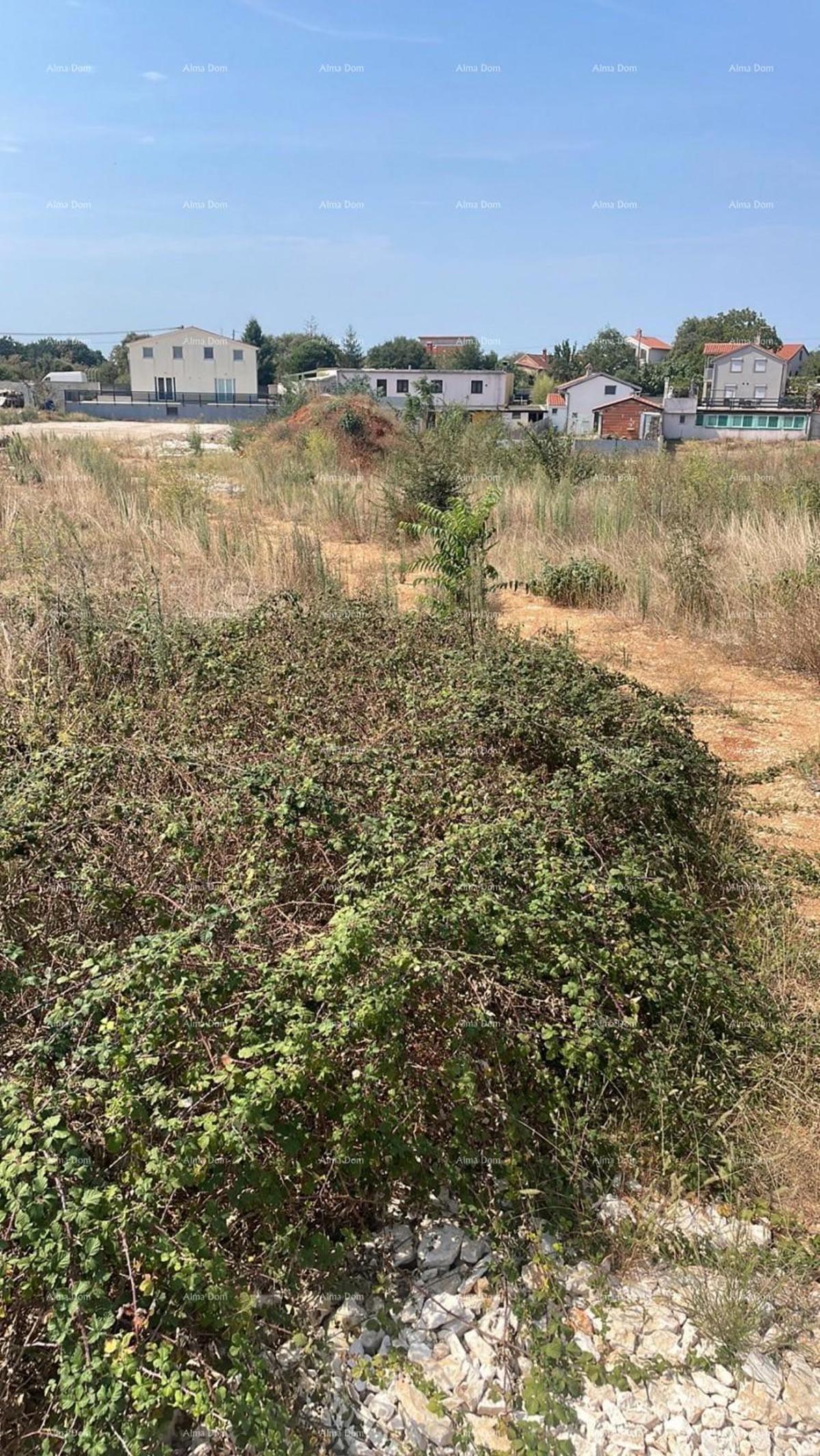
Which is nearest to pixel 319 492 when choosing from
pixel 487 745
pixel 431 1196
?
pixel 487 745

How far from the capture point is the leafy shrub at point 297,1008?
1.72 meters

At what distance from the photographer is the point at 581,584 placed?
8328 millimetres

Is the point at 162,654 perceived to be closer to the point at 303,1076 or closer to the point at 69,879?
the point at 69,879

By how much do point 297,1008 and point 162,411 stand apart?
5456 centimetres

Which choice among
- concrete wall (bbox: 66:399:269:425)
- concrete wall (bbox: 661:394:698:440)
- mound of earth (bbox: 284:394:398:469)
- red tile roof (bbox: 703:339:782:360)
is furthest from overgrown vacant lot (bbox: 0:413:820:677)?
red tile roof (bbox: 703:339:782:360)

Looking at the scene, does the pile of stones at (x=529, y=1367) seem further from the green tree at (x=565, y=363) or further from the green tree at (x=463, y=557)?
the green tree at (x=565, y=363)

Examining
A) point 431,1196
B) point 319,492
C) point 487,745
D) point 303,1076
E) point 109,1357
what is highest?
point 319,492

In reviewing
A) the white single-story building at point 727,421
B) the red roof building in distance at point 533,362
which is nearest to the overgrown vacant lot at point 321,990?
the white single-story building at point 727,421

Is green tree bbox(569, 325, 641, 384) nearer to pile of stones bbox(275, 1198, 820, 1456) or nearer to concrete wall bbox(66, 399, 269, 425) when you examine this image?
concrete wall bbox(66, 399, 269, 425)

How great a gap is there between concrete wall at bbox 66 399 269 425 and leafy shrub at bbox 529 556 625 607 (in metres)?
43.4

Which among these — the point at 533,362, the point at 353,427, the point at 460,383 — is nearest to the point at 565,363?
the point at 533,362

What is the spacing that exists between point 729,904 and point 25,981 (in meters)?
2.45

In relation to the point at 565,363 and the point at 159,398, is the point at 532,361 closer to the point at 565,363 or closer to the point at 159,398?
the point at 565,363

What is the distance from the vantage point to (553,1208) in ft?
7.14
